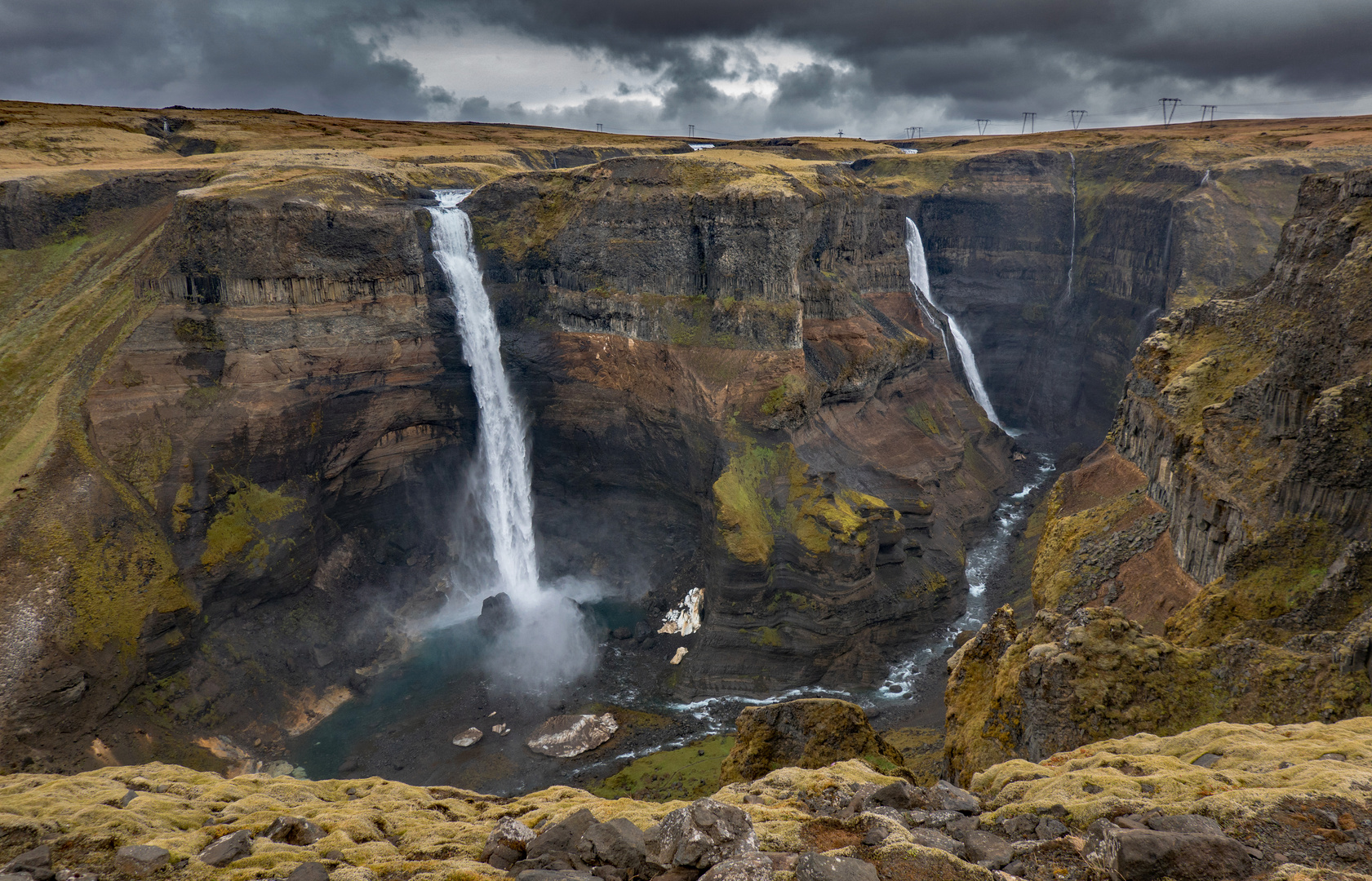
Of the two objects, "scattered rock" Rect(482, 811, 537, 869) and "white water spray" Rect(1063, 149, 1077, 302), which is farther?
"white water spray" Rect(1063, 149, 1077, 302)

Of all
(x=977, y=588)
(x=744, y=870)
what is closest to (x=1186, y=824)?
(x=744, y=870)

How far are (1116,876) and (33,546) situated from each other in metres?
47.0

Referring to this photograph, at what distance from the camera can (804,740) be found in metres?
24.4

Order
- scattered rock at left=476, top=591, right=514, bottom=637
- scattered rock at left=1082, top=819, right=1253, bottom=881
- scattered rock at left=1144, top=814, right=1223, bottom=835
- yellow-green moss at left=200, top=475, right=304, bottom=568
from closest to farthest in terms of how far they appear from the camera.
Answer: scattered rock at left=1082, top=819, right=1253, bottom=881
scattered rock at left=1144, top=814, right=1223, bottom=835
yellow-green moss at left=200, top=475, right=304, bottom=568
scattered rock at left=476, top=591, right=514, bottom=637

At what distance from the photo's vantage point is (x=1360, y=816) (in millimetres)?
8977

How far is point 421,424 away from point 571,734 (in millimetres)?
26276

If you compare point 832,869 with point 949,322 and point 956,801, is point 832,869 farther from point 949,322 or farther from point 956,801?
point 949,322

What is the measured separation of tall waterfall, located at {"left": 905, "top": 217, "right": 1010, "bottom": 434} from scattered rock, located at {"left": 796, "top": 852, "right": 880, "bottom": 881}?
75172mm

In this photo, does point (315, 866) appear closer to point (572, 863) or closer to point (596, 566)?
point (572, 863)

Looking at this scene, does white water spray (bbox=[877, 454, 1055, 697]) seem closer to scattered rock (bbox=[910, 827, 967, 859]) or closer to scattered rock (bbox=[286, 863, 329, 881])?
scattered rock (bbox=[910, 827, 967, 859])

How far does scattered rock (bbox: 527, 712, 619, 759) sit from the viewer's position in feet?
129

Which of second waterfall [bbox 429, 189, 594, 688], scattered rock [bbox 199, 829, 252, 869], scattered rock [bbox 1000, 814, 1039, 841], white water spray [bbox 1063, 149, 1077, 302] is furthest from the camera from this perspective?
white water spray [bbox 1063, 149, 1077, 302]

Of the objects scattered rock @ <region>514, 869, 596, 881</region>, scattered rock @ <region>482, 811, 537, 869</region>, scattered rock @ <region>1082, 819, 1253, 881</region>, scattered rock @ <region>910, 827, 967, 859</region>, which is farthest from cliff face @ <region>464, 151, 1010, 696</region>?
scattered rock @ <region>1082, 819, 1253, 881</region>

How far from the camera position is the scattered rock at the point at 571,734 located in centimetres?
3928
